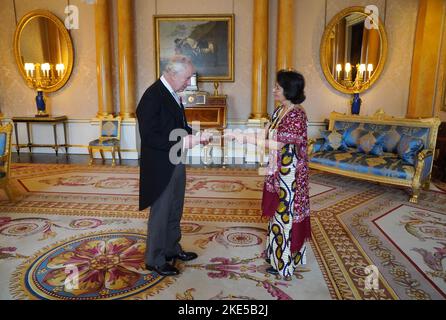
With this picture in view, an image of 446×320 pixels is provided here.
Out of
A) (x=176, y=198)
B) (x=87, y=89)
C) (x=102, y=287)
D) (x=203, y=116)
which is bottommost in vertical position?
(x=102, y=287)

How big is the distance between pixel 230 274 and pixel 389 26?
251 inches

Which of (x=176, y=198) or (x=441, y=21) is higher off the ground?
(x=441, y=21)

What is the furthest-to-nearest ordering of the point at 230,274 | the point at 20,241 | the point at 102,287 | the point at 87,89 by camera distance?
the point at 87,89 → the point at 20,241 → the point at 230,274 → the point at 102,287

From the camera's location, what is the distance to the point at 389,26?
6.88 m

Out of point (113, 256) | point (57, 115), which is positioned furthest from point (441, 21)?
point (57, 115)

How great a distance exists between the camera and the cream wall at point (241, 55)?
6.94 m

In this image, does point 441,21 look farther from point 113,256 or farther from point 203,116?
point 113,256

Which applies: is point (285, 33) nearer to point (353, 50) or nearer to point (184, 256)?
point (353, 50)

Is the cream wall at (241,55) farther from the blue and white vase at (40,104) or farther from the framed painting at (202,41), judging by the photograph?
the blue and white vase at (40,104)

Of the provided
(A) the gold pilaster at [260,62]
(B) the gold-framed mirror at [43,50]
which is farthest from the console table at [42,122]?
(A) the gold pilaster at [260,62]

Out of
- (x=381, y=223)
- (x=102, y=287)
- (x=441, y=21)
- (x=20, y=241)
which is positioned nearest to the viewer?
(x=102, y=287)

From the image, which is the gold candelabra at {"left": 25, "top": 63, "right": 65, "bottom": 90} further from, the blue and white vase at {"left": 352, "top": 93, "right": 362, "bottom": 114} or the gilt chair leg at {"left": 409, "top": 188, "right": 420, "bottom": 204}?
the gilt chair leg at {"left": 409, "top": 188, "right": 420, "bottom": 204}

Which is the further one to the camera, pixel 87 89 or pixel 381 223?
pixel 87 89

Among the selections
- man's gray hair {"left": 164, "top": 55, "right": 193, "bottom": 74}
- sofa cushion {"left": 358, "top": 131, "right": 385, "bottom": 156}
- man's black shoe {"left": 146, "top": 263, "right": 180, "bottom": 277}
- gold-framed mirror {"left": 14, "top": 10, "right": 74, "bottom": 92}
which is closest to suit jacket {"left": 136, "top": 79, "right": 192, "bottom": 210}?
man's gray hair {"left": 164, "top": 55, "right": 193, "bottom": 74}
